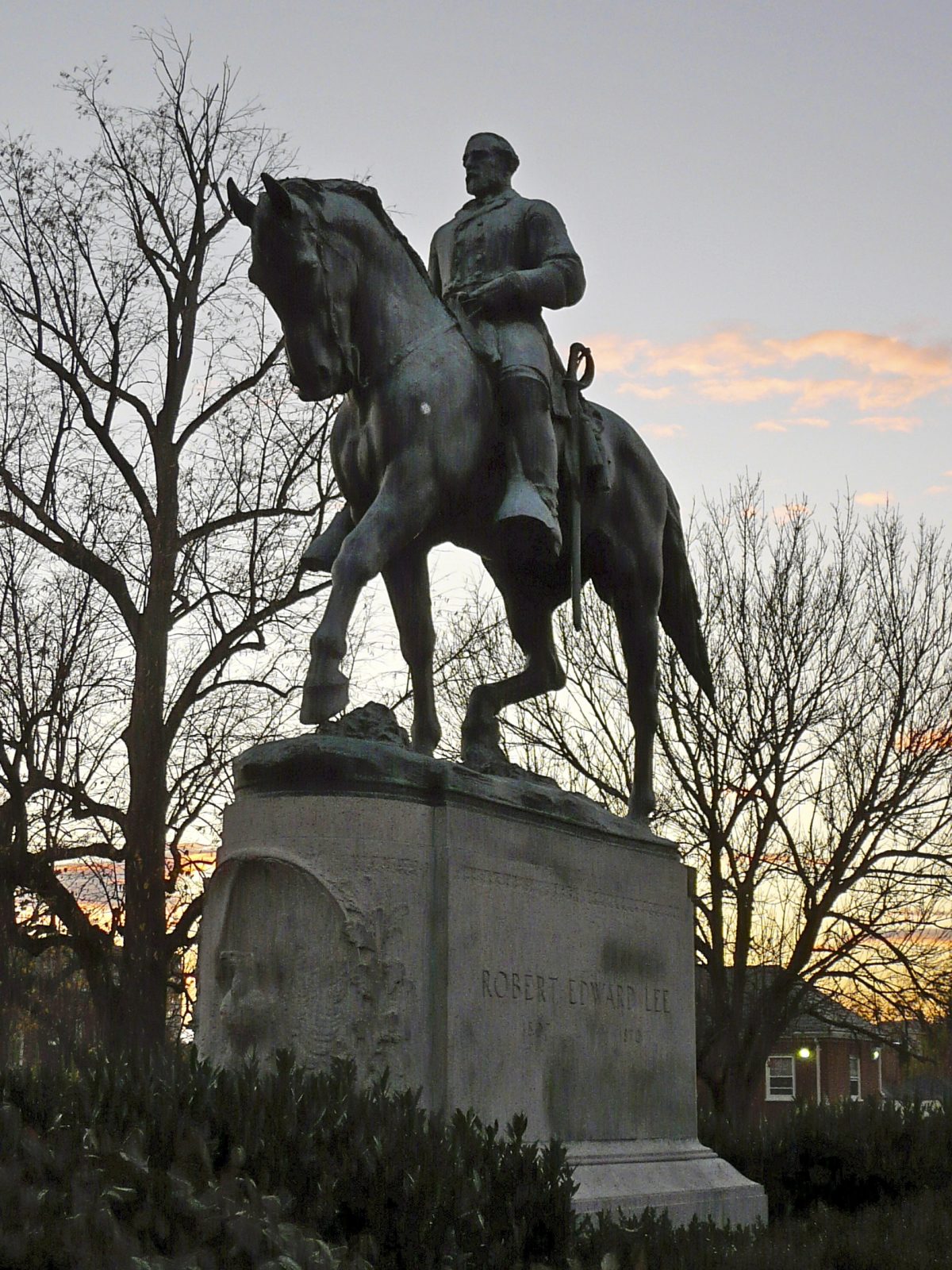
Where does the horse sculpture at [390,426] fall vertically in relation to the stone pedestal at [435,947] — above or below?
above

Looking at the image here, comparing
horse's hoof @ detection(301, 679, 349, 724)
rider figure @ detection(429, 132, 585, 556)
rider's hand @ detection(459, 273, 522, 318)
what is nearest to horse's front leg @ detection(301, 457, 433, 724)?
horse's hoof @ detection(301, 679, 349, 724)

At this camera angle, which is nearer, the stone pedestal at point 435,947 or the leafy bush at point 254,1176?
the leafy bush at point 254,1176

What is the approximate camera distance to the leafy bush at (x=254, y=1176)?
3.51 meters

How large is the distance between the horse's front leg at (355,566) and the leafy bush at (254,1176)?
187 cm

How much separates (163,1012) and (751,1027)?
967 centimetres

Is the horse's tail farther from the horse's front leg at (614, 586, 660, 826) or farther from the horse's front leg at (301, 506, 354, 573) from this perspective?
the horse's front leg at (301, 506, 354, 573)

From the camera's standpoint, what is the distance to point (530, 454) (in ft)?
24.9

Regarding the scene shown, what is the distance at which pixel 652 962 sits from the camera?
812 cm

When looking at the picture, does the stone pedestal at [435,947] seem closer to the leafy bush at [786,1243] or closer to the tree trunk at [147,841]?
the leafy bush at [786,1243]

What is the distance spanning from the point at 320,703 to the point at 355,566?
0.61 metres

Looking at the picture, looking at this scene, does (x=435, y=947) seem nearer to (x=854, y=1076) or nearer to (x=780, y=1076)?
(x=780, y=1076)

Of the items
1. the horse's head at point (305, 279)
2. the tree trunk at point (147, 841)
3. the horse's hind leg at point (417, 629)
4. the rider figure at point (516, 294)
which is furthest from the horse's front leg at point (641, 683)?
the tree trunk at point (147, 841)

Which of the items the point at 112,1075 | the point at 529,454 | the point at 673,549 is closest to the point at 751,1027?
the point at 673,549

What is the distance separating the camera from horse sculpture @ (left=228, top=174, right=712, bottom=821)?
678cm
